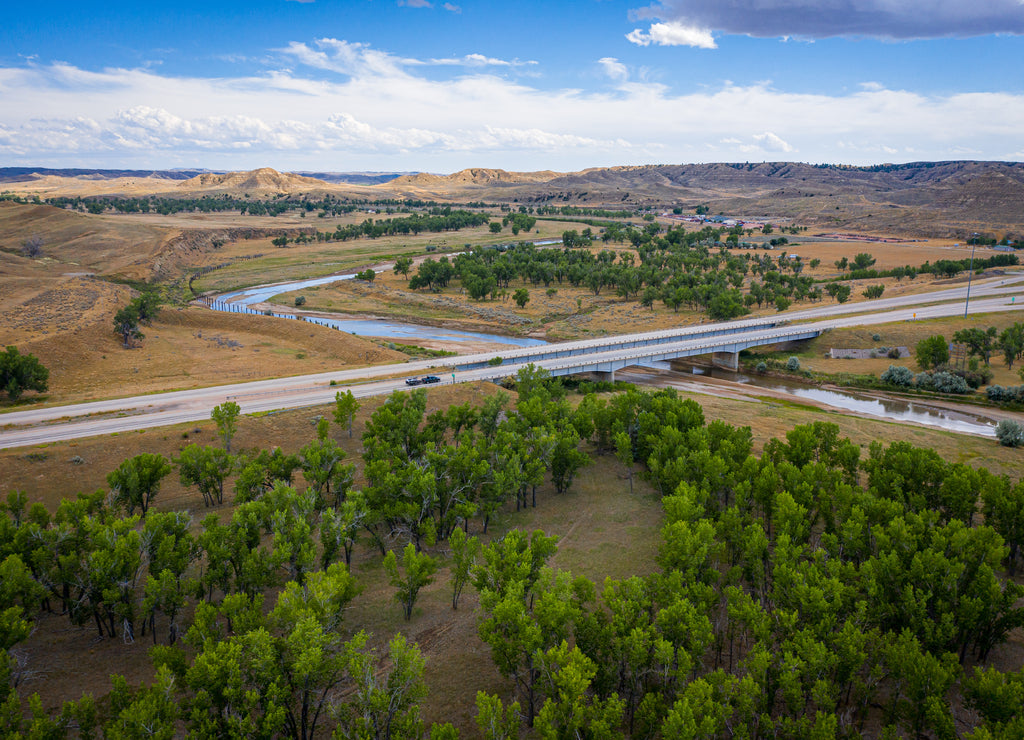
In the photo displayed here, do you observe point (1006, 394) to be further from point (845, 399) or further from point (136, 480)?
point (136, 480)

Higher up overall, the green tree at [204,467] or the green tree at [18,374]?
the green tree at [18,374]

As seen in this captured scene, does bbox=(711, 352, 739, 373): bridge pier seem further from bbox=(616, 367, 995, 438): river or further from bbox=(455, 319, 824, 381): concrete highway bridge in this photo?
bbox=(616, 367, 995, 438): river

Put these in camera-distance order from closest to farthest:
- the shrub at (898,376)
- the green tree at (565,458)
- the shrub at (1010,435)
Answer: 1. the green tree at (565,458)
2. the shrub at (1010,435)
3. the shrub at (898,376)

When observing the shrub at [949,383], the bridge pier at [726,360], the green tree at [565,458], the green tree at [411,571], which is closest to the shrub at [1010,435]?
the shrub at [949,383]

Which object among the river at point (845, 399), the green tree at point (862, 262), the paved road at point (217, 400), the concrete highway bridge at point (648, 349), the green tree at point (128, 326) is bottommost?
the river at point (845, 399)

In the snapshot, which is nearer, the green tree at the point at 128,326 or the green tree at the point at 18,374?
the green tree at the point at 18,374

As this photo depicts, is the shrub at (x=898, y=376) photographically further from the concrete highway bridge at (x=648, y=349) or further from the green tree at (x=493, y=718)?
the green tree at (x=493, y=718)

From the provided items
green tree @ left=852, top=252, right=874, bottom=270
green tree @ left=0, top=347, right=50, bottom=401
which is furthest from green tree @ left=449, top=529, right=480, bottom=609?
green tree @ left=852, top=252, right=874, bottom=270

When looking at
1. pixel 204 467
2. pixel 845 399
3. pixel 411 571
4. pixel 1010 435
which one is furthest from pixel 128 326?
pixel 1010 435
